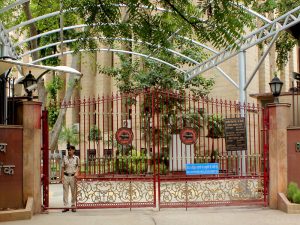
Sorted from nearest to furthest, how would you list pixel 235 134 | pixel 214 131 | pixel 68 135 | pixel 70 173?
pixel 70 173 < pixel 235 134 < pixel 214 131 < pixel 68 135

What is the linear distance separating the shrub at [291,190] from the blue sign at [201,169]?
1.78 meters

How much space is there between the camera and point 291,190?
1116cm

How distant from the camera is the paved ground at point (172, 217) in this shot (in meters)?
9.94

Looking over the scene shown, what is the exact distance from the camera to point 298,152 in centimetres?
1159

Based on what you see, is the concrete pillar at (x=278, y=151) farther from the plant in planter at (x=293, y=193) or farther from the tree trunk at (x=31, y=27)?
the tree trunk at (x=31, y=27)

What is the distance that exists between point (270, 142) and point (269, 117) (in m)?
0.61

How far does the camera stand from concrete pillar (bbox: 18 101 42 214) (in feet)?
36.0

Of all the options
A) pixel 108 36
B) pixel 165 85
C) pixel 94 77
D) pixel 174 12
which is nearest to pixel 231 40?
pixel 174 12

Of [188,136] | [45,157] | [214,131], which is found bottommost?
[45,157]

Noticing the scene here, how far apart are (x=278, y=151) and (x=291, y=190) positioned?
1.01 metres

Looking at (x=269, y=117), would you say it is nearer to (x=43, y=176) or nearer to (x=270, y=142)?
(x=270, y=142)

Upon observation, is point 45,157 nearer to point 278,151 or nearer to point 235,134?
point 235,134

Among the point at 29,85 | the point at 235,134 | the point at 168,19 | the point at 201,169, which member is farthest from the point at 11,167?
the point at 168,19

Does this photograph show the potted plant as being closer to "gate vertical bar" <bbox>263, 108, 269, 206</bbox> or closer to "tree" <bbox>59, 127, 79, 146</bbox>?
"gate vertical bar" <bbox>263, 108, 269, 206</bbox>
